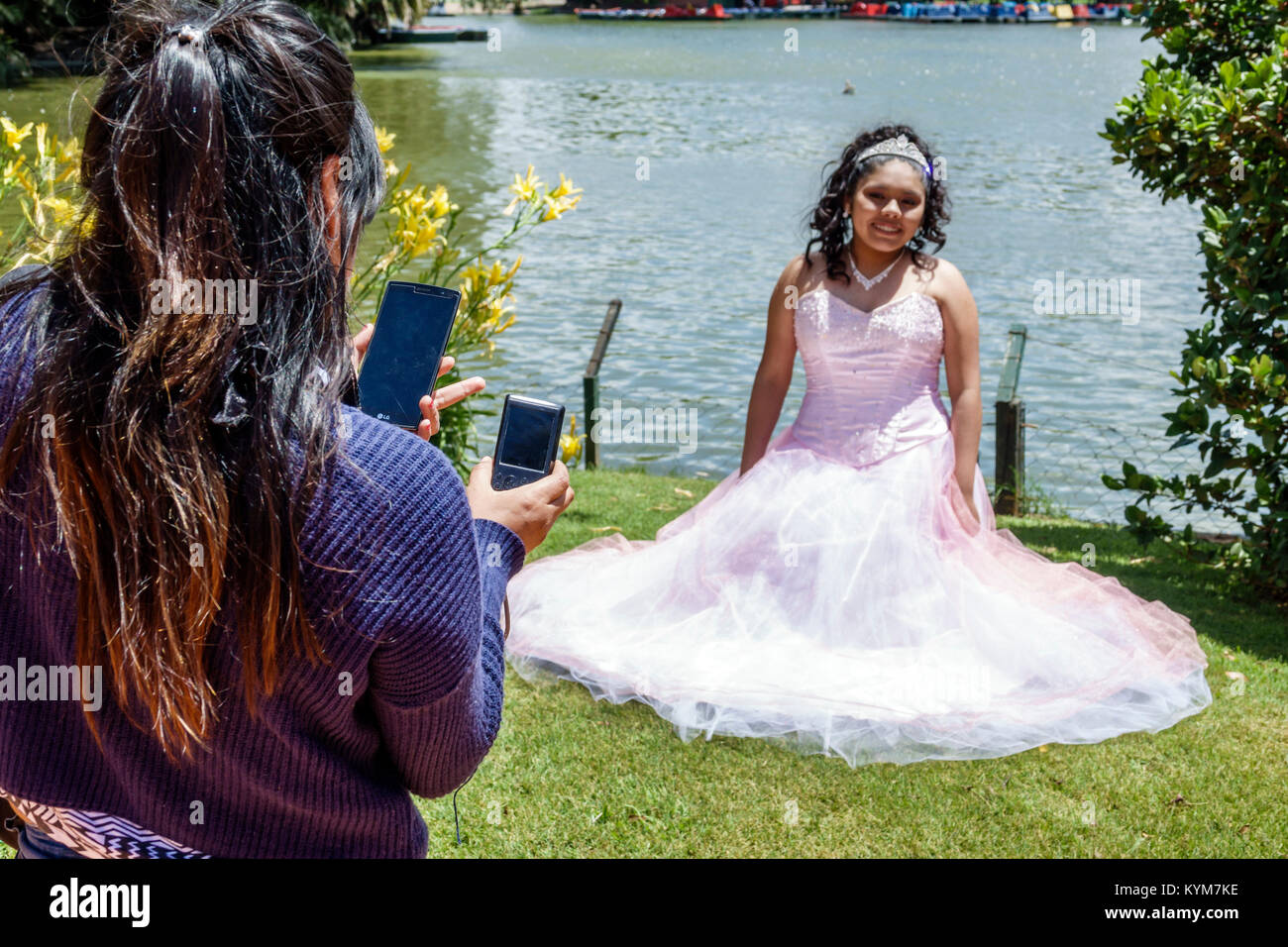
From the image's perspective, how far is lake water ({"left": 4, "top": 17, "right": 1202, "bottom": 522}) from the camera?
11.0 metres

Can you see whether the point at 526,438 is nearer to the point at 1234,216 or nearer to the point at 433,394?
the point at 433,394

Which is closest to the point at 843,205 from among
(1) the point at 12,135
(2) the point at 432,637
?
(1) the point at 12,135

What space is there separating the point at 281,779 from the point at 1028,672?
335 centimetres

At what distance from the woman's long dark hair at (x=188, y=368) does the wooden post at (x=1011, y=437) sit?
21.7 feet

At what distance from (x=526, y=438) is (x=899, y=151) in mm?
3523

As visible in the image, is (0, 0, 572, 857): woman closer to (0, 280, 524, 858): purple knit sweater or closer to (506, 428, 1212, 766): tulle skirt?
(0, 280, 524, 858): purple knit sweater

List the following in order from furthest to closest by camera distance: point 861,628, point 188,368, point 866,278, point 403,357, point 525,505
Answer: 1. point 866,278
2. point 861,628
3. point 403,357
4. point 525,505
5. point 188,368

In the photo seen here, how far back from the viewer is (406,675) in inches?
53.4

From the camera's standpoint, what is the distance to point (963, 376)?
4961 millimetres

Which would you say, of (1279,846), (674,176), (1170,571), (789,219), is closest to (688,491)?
(1170,571)

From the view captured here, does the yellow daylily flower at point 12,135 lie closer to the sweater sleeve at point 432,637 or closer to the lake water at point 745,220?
the lake water at point 745,220

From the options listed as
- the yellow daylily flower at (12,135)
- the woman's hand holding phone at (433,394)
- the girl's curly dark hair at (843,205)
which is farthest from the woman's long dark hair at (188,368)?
the girl's curly dark hair at (843,205)

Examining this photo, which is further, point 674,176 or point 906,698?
point 674,176
